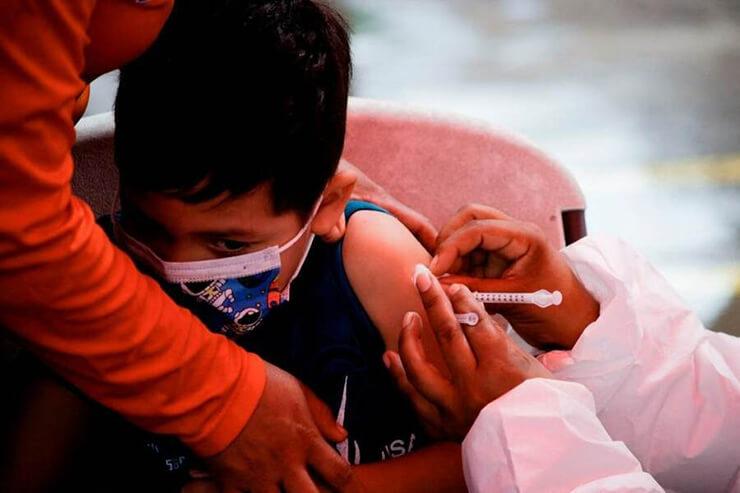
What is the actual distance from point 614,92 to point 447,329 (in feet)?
6.52

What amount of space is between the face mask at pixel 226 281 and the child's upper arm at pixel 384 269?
0.40 feet

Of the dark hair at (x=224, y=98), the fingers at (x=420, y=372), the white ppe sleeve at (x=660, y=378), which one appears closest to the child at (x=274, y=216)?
the dark hair at (x=224, y=98)

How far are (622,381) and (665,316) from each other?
0.38 ft

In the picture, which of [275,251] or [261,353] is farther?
[261,353]

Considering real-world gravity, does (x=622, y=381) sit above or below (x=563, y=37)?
above

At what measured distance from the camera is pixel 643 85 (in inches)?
110

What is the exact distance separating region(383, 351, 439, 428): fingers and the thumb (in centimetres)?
10

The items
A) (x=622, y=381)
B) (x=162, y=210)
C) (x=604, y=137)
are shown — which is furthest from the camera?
(x=604, y=137)

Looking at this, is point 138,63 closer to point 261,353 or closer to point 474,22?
point 261,353

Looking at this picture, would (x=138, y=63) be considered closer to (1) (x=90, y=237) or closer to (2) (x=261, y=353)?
(1) (x=90, y=237)

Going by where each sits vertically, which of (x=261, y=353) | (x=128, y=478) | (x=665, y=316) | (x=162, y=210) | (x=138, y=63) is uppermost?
(x=138, y=63)

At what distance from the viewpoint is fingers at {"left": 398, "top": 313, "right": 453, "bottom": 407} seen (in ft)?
3.34

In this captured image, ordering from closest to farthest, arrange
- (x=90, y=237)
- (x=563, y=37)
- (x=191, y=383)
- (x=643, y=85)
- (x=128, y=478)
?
(x=90, y=237) < (x=191, y=383) < (x=128, y=478) < (x=643, y=85) < (x=563, y=37)

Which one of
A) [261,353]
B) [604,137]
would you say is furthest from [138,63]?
[604,137]
